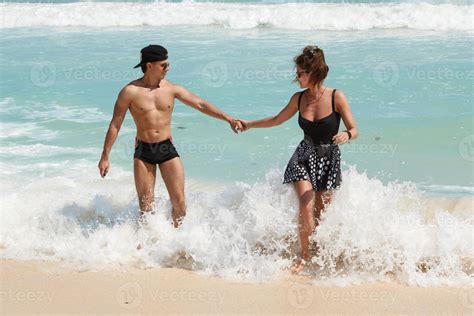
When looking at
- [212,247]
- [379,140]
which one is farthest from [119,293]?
[379,140]

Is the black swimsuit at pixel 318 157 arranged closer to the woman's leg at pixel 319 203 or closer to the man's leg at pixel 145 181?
the woman's leg at pixel 319 203

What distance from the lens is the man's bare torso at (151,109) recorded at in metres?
5.60

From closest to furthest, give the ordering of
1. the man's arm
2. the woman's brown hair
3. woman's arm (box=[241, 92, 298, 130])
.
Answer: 1. the woman's brown hair
2. woman's arm (box=[241, 92, 298, 130])
3. the man's arm

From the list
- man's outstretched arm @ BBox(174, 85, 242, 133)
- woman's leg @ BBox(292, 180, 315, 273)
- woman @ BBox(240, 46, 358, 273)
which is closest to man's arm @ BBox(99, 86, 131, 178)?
man's outstretched arm @ BBox(174, 85, 242, 133)

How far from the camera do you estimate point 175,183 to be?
5723 mm

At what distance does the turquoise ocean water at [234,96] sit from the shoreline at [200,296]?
0.40 metres

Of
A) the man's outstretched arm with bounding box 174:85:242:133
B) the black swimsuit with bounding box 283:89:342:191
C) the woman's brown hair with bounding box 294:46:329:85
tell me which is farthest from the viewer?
the man's outstretched arm with bounding box 174:85:242:133

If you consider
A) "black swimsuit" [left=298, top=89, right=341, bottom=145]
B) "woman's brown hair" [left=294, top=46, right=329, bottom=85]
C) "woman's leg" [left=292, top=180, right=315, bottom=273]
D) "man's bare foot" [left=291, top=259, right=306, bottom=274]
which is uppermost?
"woman's brown hair" [left=294, top=46, right=329, bottom=85]

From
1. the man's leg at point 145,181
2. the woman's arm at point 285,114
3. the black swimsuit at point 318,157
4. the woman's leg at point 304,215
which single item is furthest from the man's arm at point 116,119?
the woman's leg at point 304,215

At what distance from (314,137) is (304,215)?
0.63 metres

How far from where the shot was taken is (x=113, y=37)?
18.7 m

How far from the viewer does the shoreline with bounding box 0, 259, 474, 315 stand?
4.77 meters

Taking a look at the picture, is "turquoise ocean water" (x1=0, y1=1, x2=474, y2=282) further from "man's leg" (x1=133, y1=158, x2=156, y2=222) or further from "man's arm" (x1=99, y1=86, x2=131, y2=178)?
"man's arm" (x1=99, y1=86, x2=131, y2=178)

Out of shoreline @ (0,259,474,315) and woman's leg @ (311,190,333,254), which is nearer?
shoreline @ (0,259,474,315)
